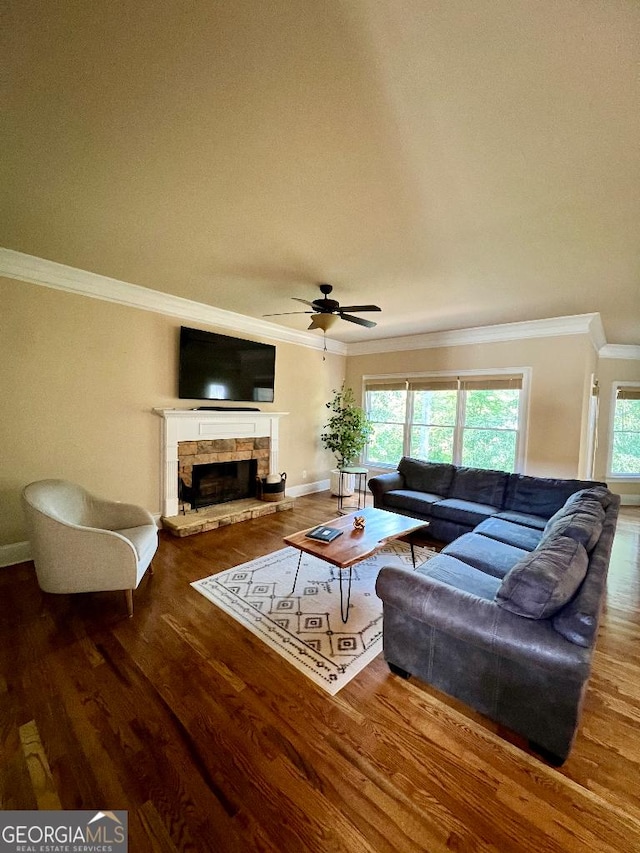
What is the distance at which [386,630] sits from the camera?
1903mm

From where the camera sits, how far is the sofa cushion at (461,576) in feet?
6.56

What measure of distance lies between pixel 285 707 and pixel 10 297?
385 cm

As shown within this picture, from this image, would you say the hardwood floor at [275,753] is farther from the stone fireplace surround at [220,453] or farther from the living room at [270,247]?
the stone fireplace surround at [220,453]

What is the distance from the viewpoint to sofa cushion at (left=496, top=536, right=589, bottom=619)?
145 cm

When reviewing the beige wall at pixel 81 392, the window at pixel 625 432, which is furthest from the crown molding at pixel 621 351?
the beige wall at pixel 81 392

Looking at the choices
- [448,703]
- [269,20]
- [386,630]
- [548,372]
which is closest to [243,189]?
[269,20]

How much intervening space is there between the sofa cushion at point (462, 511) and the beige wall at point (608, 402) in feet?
13.2

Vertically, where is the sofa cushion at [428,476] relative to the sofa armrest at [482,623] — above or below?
above

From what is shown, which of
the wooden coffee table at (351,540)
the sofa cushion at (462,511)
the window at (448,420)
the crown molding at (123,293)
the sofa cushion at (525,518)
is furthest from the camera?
the window at (448,420)

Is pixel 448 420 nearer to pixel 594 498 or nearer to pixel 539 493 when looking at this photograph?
pixel 539 493

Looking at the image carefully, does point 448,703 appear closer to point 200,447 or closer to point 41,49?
point 41,49

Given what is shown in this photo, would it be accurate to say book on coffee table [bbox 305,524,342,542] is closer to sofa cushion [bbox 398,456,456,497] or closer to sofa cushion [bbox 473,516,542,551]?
sofa cushion [bbox 473,516,542,551]

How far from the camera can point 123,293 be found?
3.59 meters

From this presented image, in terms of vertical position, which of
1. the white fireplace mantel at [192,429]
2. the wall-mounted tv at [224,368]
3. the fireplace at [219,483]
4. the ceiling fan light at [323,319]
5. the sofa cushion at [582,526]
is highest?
the ceiling fan light at [323,319]
